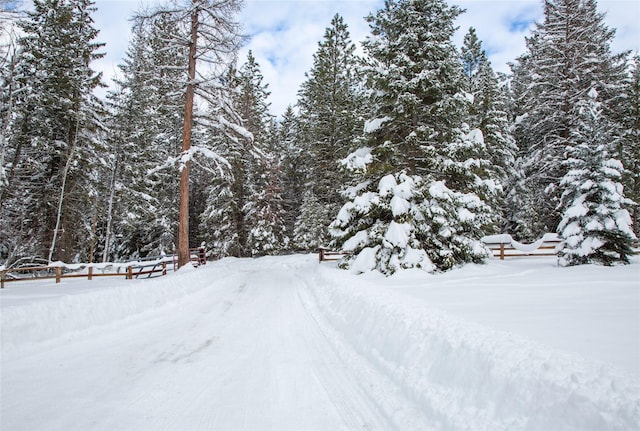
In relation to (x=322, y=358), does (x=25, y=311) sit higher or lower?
higher

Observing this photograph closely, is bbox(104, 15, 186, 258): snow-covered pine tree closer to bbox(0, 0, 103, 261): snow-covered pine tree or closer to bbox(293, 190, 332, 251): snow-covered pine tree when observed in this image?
bbox(0, 0, 103, 261): snow-covered pine tree

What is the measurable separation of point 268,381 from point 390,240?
7205 mm

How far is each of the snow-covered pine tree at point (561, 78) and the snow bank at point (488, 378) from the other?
19.1m

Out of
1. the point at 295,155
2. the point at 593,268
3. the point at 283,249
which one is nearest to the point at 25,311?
the point at 593,268

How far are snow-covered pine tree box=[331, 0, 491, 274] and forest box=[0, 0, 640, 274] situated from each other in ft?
0.23

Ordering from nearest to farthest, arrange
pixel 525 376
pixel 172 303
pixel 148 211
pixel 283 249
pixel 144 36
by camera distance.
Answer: pixel 525 376 < pixel 172 303 < pixel 144 36 < pixel 148 211 < pixel 283 249

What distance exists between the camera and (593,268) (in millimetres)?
9773

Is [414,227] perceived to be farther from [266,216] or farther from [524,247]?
[266,216]

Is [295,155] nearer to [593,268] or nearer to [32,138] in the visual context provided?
[32,138]

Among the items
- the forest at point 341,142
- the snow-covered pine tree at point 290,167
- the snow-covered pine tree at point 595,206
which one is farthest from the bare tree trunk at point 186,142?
the snow-covered pine tree at point 290,167

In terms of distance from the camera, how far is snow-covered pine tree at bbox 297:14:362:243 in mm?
23422

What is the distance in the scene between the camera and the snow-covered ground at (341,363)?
2.62 meters

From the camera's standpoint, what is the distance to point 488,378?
9.50 feet

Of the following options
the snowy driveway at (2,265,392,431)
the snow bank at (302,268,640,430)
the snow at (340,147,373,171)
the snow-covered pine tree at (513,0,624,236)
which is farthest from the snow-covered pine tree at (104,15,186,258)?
the snow-covered pine tree at (513,0,624,236)
